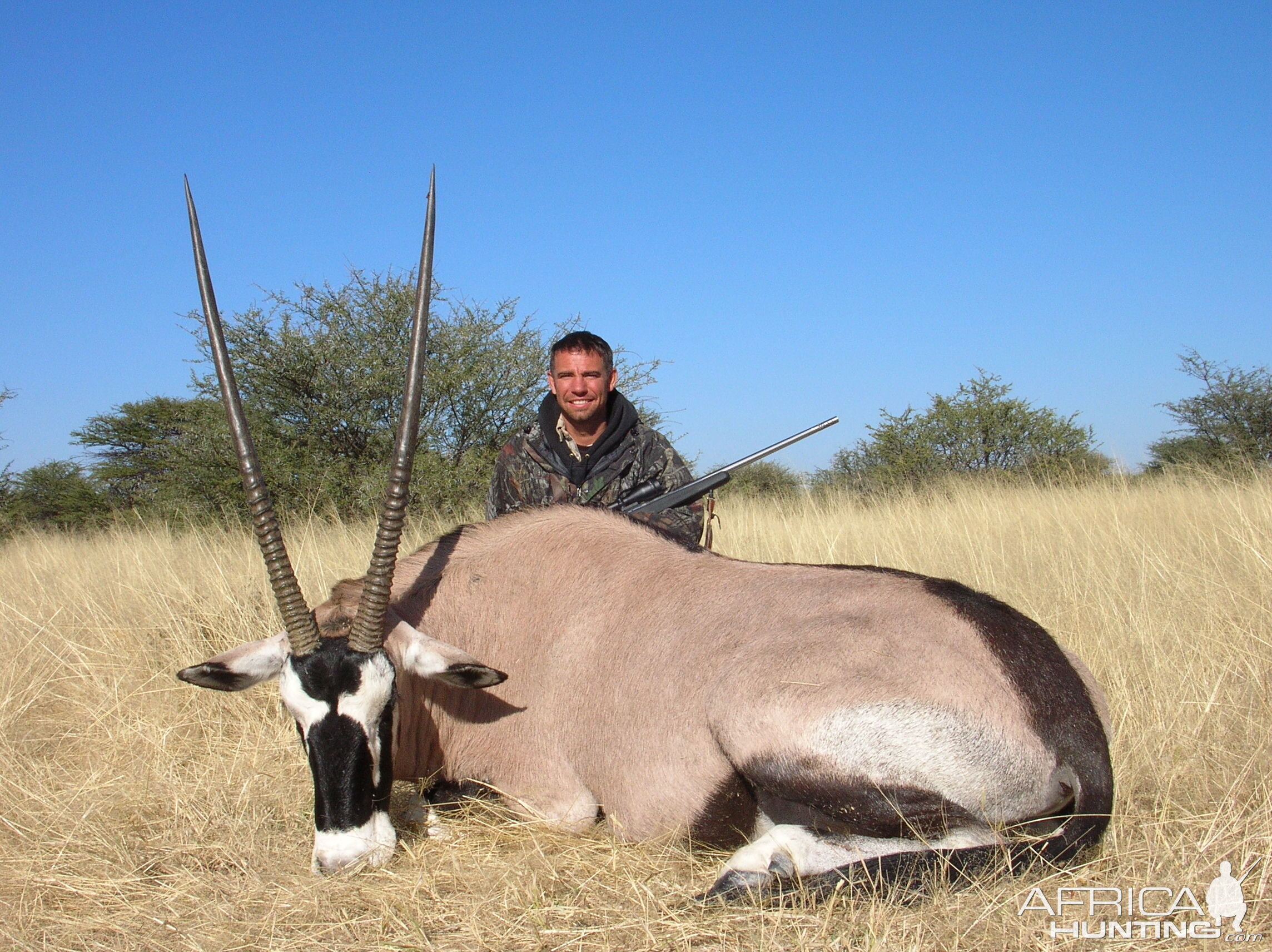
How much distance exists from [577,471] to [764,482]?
589 inches

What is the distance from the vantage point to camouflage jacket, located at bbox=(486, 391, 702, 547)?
16.8 ft

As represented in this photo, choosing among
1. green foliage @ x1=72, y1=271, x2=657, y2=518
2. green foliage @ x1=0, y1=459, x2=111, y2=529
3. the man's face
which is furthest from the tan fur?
green foliage @ x1=0, y1=459, x2=111, y2=529

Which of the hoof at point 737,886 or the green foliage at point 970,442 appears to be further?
the green foliage at point 970,442

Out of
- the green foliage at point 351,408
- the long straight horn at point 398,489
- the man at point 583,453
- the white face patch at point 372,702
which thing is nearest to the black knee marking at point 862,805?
the white face patch at point 372,702

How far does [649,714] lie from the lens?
2.98 m

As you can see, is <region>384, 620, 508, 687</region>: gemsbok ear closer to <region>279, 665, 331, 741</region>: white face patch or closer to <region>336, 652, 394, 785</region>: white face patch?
<region>336, 652, 394, 785</region>: white face patch

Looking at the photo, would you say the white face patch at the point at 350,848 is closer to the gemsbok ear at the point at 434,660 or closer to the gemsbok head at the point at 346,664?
the gemsbok head at the point at 346,664

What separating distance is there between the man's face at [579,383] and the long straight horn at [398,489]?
176 centimetres

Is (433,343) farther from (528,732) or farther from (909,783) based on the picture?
(909,783)

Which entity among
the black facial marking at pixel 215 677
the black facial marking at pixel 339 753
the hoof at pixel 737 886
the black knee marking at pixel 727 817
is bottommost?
the hoof at pixel 737 886

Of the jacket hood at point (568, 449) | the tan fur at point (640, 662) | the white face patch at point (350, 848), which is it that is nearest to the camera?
the tan fur at point (640, 662)

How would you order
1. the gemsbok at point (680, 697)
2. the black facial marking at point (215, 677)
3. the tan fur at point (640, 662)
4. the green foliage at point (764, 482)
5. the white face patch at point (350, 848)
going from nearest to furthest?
the gemsbok at point (680, 697), the tan fur at point (640, 662), the white face patch at point (350, 848), the black facial marking at point (215, 677), the green foliage at point (764, 482)

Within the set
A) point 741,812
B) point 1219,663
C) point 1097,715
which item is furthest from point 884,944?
point 1219,663

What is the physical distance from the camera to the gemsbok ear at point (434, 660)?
3.08m
